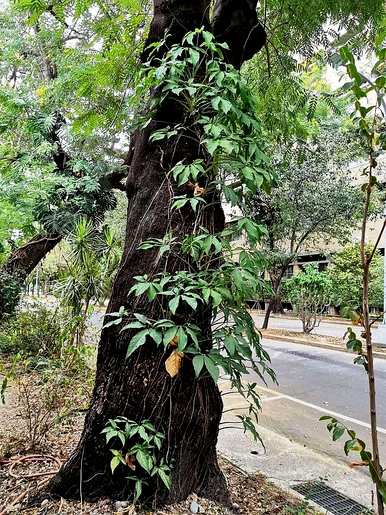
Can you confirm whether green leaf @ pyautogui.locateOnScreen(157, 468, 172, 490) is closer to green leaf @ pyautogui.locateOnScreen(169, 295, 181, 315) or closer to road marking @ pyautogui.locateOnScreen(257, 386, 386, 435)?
green leaf @ pyautogui.locateOnScreen(169, 295, 181, 315)

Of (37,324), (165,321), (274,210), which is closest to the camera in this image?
(165,321)

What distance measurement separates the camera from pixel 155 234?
2.23 metres

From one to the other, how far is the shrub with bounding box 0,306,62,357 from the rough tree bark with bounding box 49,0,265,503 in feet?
13.2

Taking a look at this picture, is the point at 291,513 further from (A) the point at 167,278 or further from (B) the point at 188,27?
(B) the point at 188,27

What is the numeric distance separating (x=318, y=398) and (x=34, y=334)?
13.9ft

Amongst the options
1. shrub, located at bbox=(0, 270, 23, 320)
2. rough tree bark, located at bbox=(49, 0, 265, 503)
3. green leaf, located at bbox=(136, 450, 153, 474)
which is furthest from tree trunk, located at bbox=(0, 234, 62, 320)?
green leaf, located at bbox=(136, 450, 153, 474)

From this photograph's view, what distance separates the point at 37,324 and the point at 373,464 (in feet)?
19.7

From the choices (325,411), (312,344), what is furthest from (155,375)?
(312,344)

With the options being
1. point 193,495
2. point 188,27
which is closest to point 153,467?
point 193,495

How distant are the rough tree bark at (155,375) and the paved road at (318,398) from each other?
6.70 feet

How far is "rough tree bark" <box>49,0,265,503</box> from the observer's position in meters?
2.02

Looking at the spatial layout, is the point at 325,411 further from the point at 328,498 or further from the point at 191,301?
the point at 191,301

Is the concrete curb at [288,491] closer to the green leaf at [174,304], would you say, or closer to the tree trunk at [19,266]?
the green leaf at [174,304]

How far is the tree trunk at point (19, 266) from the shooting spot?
23.8ft
